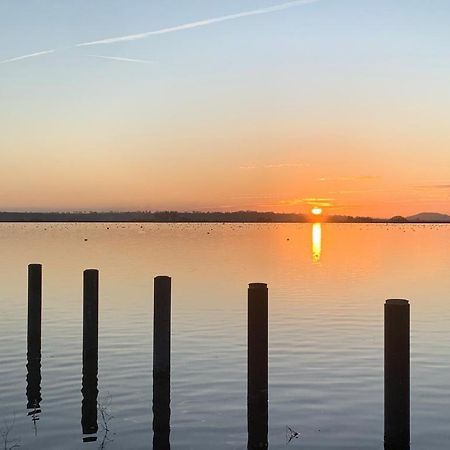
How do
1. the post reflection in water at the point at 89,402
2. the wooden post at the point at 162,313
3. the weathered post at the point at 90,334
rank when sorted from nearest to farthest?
the post reflection in water at the point at 89,402
the wooden post at the point at 162,313
the weathered post at the point at 90,334

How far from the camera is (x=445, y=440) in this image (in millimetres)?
13172

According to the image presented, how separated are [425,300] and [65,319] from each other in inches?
700

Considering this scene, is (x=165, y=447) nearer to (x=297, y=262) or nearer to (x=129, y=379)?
(x=129, y=379)

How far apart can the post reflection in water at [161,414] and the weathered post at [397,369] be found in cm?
408

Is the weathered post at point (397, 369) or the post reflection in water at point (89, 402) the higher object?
the weathered post at point (397, 369)

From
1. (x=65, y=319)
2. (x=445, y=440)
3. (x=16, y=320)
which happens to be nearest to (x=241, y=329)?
(x=65, y=319)

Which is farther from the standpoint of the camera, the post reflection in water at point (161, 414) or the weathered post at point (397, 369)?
the post reflection in water at point (161, 414)

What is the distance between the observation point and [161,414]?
14.3 metres

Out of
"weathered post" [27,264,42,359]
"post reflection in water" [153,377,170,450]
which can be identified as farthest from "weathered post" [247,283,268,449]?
"weathered post" [27,264,42,359]

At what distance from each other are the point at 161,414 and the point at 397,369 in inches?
215

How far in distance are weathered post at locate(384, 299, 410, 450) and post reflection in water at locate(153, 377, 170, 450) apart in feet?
13.4

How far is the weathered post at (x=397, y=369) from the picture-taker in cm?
1081

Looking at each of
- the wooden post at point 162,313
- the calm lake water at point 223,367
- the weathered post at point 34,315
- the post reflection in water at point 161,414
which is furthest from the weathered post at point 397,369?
the weathered post at point 34,315

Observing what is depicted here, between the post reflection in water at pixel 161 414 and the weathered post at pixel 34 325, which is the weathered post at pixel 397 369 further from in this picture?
the weathered post at pixel 34 325
